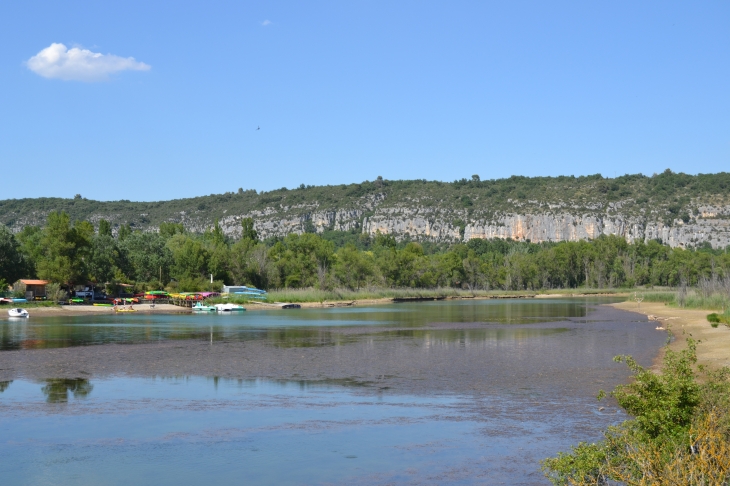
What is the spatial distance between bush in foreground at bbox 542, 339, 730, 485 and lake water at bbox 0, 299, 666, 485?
247cm

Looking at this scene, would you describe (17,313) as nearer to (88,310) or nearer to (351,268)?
(88,310)

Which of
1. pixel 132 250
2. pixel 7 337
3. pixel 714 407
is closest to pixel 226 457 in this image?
pixel 714 407

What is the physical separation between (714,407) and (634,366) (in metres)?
1.76

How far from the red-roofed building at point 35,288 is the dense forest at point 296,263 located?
6.71 feet

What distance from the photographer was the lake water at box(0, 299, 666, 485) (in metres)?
14.5

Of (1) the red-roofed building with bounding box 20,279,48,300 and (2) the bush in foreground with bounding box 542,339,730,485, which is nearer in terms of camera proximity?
(2) the bush in foreground with bounding box 542,339,730,485

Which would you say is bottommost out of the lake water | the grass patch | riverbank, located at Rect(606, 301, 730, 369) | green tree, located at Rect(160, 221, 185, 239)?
the lake water

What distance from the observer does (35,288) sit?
86312 millimetres

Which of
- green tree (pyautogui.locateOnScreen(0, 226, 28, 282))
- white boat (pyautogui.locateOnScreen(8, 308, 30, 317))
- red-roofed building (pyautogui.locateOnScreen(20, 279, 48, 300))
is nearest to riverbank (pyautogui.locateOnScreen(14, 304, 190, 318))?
white boat (pyautogui.locateOnScreen(8, 308, 30, 317))

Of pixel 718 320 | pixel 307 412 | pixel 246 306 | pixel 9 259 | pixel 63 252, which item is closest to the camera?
pixel 307 412

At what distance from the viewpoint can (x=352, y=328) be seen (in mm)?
52156

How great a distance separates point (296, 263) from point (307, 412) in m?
100

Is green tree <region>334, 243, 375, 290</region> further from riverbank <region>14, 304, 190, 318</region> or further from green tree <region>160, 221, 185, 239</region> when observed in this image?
riverbank <region>14, 304, 190, 318</region>

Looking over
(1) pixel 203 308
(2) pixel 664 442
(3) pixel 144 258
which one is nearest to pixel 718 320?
(2) pixel 664 442
